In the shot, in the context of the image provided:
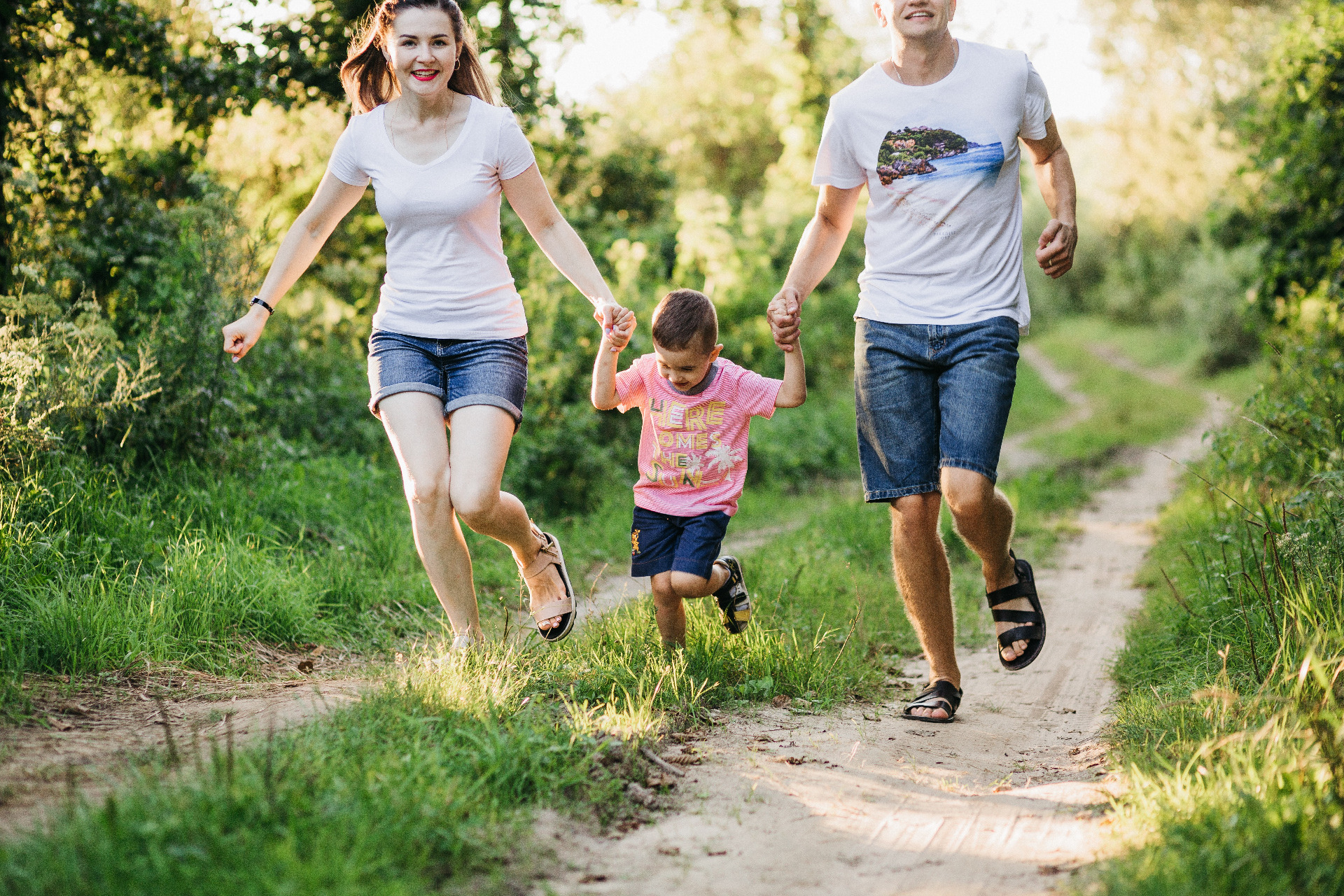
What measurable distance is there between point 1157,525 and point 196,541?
5.89 metres

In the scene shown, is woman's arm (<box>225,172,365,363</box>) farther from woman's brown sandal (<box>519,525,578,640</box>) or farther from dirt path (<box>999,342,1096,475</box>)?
dirt path (<box>999,342,1096,475</box>)

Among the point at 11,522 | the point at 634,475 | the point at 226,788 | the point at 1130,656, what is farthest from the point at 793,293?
the point at 634,475

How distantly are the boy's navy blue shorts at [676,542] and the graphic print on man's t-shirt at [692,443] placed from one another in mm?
143

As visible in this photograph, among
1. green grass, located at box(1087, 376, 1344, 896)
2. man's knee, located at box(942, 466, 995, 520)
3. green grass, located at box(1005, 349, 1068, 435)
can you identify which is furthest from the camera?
green grass, located at box(1005, 349, 1068, 435)

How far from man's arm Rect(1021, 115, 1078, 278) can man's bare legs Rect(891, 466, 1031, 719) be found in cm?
79

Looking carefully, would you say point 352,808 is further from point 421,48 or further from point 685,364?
point 421,48

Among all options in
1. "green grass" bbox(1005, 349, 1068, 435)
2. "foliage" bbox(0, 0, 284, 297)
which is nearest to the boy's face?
"foliage" bbox(0, 0, 284, 297)

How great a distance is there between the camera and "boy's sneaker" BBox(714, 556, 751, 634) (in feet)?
12.9

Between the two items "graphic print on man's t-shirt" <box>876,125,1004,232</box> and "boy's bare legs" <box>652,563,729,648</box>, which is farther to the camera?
"boy's bare legs" <box>652,563,729,648</box>

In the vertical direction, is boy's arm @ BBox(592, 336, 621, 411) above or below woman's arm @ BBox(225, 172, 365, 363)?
below

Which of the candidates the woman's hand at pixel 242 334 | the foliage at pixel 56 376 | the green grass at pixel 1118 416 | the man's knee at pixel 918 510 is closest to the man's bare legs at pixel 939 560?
the man's knee at pixel 918 510

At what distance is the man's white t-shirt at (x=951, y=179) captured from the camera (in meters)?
3.49

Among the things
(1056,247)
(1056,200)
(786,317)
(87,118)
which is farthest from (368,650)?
(87,118)

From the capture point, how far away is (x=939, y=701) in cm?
373
